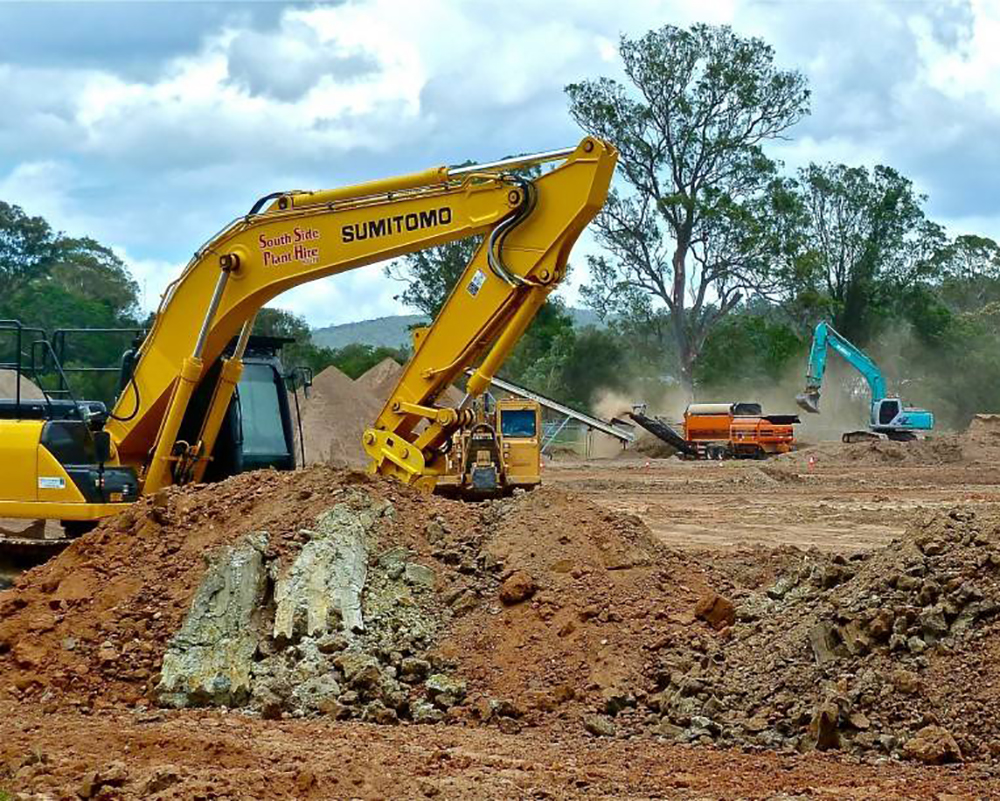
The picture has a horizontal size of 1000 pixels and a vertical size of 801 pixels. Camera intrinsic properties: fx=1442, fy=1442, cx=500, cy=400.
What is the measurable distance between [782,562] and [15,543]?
6592 millimetres

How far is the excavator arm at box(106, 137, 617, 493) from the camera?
12.3 m

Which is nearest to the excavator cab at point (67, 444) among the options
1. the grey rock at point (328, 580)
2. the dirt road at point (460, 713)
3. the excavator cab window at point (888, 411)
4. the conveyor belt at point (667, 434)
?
the dirt road at point (460, 713)

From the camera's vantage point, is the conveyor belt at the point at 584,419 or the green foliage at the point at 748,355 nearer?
the conveyor belt at the point at 584,419

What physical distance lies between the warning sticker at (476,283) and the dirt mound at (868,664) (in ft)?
15.3

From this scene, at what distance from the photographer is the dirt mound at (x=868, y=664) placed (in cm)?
732

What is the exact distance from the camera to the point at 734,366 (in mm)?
52812

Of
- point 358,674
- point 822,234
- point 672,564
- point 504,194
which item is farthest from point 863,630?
point 822,234

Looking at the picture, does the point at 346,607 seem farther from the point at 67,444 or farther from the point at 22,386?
the point at 22,386

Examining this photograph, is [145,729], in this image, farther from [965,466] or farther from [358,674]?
[965,466]

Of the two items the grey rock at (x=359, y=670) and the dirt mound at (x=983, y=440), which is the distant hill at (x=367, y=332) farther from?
the grey rock at (x=359, y=670)

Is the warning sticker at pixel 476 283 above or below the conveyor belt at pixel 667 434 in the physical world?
above

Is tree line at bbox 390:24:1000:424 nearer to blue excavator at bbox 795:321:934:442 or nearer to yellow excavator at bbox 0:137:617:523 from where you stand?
blue excavator at bbox 795:321:934:442

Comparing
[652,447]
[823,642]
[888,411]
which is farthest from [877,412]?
[823,642]

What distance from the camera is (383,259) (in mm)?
12680
